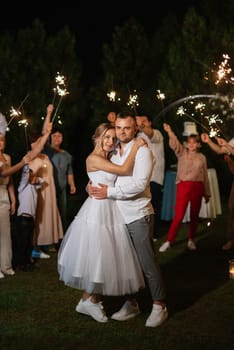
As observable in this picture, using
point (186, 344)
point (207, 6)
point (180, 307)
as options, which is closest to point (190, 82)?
point (207, 6)

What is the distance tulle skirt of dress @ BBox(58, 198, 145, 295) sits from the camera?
6.10m

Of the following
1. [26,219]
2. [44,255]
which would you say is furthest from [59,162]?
[26,219]

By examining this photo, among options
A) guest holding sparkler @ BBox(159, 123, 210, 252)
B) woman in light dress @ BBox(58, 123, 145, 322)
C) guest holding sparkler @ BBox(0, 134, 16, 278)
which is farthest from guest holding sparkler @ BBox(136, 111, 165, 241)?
woman in light dress @ BBox(58, 123, 145, 322)

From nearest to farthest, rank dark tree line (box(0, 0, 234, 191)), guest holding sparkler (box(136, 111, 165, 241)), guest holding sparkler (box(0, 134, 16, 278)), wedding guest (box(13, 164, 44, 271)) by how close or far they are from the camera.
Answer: guest holding sparkler (box(0, 134, 16, 278)) < wedding guest (box(13, 164, 44, 271)) < guest holding sparkler (box(136, 111, 165, 241)) < dark tree line (box(0, 0, 234, 191))

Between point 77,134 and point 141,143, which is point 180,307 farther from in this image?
point 77,134

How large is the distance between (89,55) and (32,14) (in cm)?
240

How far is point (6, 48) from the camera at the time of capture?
16.6 meters

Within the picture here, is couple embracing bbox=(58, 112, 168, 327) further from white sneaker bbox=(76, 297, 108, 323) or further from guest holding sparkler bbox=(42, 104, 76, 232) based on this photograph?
guest holding sparkler bbox=(42, 104, 76, 232)

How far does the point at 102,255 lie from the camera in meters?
6.11

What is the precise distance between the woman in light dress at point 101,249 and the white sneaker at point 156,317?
27cm

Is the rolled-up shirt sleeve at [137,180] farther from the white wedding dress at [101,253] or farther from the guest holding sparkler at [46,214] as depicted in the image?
the guest holding sparkler at [46,214]

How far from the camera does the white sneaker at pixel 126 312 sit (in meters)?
6.32

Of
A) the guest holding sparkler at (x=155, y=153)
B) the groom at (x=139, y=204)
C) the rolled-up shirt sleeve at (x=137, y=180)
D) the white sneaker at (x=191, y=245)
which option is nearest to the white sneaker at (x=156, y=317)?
the groom at (x=139, y=204)

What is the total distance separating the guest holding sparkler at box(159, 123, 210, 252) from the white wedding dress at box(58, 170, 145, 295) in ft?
12.1
